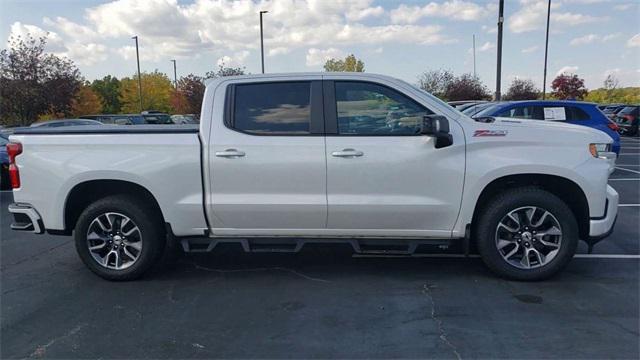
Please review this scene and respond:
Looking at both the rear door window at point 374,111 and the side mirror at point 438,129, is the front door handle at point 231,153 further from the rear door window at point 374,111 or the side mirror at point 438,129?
the side mirror at point 438,129

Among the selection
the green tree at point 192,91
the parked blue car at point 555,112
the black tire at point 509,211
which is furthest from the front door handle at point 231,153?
the green tree at point 192,91

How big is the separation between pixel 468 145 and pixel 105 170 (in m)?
3.36

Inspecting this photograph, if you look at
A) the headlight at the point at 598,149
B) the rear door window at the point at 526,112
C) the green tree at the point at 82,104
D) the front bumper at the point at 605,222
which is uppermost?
the green tree at the point at 82,104

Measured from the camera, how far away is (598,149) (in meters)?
4.59

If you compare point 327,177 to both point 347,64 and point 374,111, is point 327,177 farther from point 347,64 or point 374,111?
point 347,64

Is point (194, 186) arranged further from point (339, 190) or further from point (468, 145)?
point (468, 145)

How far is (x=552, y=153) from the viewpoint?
4469 millimetres

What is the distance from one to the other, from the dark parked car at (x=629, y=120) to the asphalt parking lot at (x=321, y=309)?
879 inches

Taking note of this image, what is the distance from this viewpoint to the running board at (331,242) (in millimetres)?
4684

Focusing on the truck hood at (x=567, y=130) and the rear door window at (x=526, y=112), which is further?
the rear door window at (x=526, y=112)

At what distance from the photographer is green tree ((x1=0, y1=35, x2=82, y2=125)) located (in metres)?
23.6

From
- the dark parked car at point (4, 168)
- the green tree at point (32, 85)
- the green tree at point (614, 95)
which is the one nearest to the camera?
the dark parked car at point (4, 168)

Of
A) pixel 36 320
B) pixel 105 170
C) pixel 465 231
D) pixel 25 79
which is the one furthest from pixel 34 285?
pixel 25 79

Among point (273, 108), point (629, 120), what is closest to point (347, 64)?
point (629, 120)
